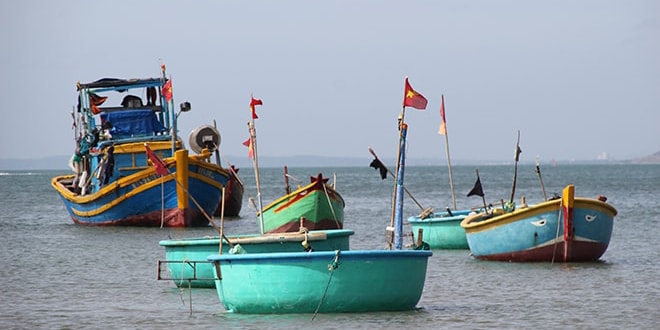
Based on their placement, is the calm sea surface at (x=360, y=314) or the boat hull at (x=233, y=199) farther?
the boat hull at (x=233, y=199)

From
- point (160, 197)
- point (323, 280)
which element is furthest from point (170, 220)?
point (323, 280)

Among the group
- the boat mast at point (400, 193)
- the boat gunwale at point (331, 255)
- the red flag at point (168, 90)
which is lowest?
the boat gunwale at point (331, 255)

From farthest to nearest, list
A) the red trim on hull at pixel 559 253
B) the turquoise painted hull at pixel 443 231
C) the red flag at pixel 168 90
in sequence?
the red flag at pixel 168 90, the turquoise painted hull at pixel 443 231, the red trim on hull at pixel 559 253

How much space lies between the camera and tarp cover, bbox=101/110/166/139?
4103 cm

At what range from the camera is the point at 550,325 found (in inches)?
695

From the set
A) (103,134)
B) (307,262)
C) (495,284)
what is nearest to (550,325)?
(307,262)

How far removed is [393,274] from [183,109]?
79.7 feet

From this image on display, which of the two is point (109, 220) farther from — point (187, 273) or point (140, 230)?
point (187, 273)

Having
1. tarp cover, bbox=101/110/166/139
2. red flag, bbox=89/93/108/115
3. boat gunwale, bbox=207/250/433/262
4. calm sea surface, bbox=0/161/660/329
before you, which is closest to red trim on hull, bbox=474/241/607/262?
calm sea surface, bbox=0/161/660/329

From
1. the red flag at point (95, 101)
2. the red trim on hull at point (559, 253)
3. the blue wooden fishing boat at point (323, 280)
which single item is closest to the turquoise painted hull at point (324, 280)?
the blue wooden fishing boat at point (323, 280)

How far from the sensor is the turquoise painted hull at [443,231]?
30.2 m

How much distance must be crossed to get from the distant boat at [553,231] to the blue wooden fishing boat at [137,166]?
13.7 metres

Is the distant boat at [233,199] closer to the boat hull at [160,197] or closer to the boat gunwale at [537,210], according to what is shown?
the boat hull at [160,197]

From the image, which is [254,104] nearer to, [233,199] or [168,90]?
[168,90]
